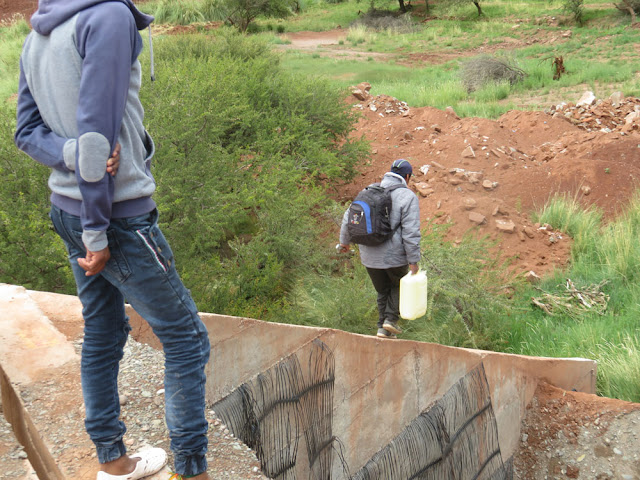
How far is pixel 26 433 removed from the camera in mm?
2742

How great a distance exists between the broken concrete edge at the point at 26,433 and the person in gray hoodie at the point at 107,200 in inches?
15.5

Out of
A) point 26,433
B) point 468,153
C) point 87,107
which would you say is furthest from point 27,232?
point 468,153

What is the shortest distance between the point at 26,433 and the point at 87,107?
1725 millimetres

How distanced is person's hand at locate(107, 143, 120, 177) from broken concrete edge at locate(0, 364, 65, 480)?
4.24 ft

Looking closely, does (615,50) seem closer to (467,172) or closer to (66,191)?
(467,172)

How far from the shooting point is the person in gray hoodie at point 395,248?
4734 mm

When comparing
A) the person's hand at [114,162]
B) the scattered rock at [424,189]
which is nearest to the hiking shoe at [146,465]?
the person's hand at [114,162]

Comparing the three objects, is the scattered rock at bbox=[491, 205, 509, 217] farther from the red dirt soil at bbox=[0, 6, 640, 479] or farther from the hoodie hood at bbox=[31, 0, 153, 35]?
the hoodie hood at bbox=[31, 0, 153, 35]

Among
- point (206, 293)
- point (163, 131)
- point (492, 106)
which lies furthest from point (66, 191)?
point (492, 106)

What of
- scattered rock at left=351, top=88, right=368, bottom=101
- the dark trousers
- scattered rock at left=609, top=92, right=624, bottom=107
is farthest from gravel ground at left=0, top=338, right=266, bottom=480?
scattered rock at left=609, top=92, right=624, bottom=107

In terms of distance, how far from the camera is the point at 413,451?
4074mm

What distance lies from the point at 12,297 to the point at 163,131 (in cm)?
350

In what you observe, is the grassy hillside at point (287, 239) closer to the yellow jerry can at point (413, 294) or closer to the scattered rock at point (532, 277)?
the scattered rock at point (532, 277)

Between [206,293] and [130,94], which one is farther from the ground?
[130,94]
